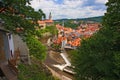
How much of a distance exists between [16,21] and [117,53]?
522cm

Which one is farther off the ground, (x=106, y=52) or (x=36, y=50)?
(x=106, y=52)

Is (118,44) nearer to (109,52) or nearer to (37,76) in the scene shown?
(109,52)

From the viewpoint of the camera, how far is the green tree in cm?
1215

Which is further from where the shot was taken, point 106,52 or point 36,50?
point 36,50

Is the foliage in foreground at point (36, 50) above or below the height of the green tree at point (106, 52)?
below

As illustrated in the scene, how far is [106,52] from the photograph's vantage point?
12.8 meters

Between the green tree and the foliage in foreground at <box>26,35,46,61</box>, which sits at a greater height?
the green tree

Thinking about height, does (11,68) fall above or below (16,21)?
below

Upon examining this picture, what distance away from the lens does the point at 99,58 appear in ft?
41.6

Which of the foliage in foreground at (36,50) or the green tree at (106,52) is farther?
the foliage in foreground at (36,50)

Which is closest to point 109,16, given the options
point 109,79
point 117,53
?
point 117,53

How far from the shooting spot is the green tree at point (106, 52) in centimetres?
1215

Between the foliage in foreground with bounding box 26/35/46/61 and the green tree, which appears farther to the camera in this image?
the foliage in foreground with bounding box 26/35/46/61

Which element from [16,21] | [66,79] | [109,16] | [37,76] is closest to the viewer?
[37,76]
